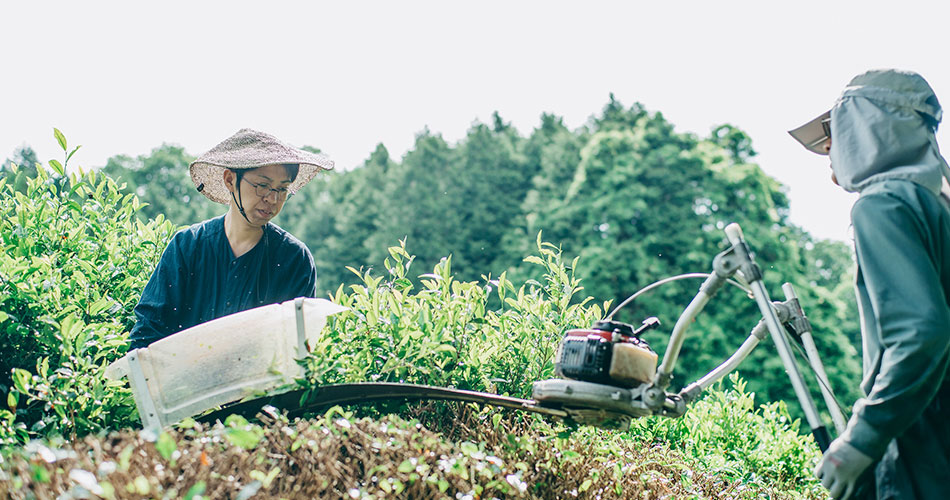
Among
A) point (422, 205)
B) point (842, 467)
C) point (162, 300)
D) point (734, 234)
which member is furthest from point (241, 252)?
point (422, 205)

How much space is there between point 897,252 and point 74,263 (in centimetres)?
450

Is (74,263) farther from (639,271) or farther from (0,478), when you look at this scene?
(639,271)

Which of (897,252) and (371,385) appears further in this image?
(371,385)

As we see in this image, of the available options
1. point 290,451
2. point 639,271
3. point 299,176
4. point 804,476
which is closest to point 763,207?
point 639,271

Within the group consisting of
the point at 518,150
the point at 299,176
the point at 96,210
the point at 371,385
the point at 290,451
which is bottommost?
the point at 290,451

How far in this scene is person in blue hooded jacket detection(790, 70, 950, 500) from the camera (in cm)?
238

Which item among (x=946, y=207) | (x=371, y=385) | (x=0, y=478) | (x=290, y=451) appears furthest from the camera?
(x=371, y=385)

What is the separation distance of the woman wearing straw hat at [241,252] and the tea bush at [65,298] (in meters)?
0.38

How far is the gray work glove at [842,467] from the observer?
2.47m

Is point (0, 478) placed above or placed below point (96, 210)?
below

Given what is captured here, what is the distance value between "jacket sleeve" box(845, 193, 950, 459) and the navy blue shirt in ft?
9.64

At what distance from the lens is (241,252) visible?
14.2ft

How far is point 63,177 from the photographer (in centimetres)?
510

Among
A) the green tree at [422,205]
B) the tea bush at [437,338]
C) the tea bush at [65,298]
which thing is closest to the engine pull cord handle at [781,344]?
the tea bush at [437,338]
